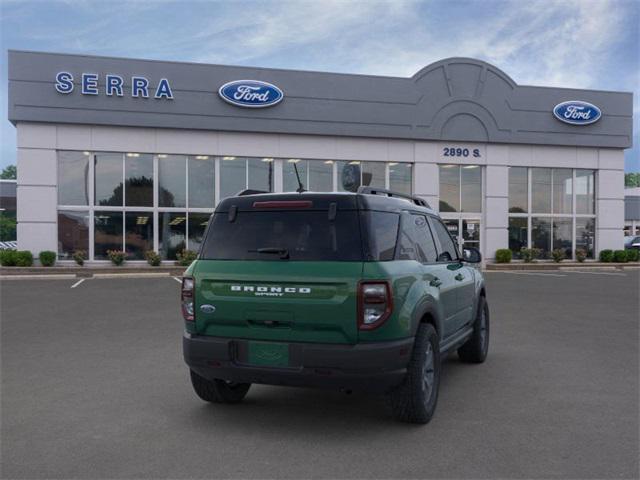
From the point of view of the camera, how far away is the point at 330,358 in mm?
4242

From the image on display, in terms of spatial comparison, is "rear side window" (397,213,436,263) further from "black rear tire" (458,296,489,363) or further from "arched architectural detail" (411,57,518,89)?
"arched architectural detail" (411,57,518,89)

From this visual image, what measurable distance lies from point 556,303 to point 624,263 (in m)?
17.3

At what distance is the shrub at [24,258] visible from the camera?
2144 centimetres

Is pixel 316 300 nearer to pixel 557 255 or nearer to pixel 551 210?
pixel 557 255

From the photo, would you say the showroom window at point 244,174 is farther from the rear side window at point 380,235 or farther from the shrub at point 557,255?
the rear side window at point 380,235

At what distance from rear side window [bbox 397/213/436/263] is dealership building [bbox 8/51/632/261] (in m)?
18.7

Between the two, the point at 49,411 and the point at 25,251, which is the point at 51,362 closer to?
the point at 49,411

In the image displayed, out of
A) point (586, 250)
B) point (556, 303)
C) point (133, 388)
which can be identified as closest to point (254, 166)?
point (556, 303)

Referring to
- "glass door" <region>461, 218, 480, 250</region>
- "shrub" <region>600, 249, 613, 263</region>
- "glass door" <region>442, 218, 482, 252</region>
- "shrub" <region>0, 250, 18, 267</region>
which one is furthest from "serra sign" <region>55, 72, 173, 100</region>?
"shrub" <region>600, 249, 613, 263</region>

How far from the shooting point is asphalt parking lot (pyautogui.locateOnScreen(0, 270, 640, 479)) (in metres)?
3.94

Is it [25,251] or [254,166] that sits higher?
[254,166]

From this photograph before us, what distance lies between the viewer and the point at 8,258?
21.4 m

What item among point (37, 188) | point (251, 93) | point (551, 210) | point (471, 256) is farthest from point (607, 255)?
point (37, 188)

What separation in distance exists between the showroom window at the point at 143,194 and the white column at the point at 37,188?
0.37 meters
